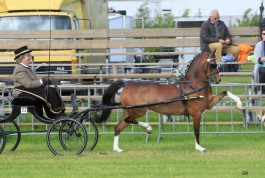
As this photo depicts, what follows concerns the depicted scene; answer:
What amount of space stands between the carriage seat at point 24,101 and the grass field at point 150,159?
0.87 metres

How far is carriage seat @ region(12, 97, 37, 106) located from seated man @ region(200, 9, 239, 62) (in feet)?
18.4

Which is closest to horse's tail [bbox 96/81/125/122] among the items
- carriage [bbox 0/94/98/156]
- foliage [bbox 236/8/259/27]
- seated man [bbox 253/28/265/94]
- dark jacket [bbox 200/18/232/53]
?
carriage [bbox 0/94/98/156]

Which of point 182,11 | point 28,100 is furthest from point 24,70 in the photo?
point 182,11

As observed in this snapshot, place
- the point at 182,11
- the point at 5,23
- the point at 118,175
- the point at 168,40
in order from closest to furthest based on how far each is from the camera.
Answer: the point at 118,175, the point at 168,40, the point at 5,23, the point at 182,11

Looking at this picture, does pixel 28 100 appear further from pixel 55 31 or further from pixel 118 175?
pixel 55 31

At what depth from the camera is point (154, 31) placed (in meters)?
22.2

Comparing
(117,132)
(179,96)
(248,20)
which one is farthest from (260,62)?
(248,20)

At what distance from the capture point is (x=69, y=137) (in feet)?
49.3

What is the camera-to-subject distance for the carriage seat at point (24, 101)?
591 inches

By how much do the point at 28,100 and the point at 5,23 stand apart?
8.66 m

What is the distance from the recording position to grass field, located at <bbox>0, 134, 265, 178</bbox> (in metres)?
12.7

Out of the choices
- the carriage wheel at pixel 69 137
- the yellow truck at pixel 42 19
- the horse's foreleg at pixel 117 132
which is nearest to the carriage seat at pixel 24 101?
the carriage wheel at pixel 69 137

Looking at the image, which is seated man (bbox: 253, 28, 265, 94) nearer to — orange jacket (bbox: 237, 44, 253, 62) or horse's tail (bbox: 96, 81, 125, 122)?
orange jacket (bbox: 237, 44, 253, 62)

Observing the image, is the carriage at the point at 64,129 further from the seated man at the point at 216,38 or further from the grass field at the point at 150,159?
the seated man at the point at 216,38
